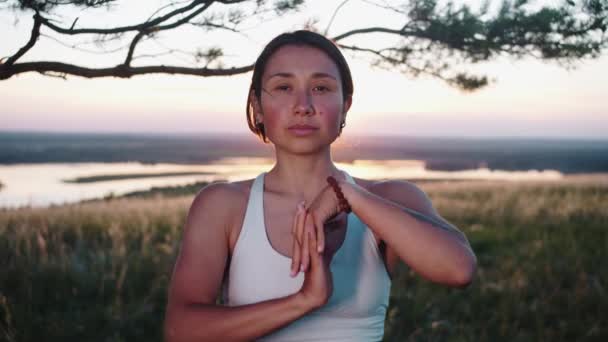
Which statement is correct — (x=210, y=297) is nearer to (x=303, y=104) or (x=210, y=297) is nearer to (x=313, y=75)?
(x=303, y=104)

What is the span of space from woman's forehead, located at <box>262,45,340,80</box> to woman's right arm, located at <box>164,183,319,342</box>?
0.44 meters

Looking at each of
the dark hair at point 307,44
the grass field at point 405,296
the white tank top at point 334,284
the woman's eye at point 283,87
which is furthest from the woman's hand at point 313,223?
the grass field at point 405,296

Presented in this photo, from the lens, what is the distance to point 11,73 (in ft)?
10.5

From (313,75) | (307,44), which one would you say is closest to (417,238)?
(313,75)

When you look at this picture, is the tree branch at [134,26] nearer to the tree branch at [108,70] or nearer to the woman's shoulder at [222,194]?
the tree branch at [108,70]

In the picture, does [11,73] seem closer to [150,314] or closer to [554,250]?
[150,314]

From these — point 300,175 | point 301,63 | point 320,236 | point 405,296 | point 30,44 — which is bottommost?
point 405,296

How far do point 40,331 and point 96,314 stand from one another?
53 cm

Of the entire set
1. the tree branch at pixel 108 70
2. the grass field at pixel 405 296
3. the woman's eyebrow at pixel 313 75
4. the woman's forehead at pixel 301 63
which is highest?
the tree branch at pixel 108 70

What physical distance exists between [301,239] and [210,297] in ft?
1.25

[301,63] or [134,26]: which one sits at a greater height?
[134,26]

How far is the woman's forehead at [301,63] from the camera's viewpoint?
6.07ft

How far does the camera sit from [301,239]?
1562 mm

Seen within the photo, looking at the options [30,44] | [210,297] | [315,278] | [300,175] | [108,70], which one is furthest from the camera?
[108,70]
